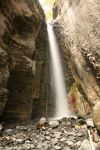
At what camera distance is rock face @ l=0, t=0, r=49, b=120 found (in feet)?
36.3

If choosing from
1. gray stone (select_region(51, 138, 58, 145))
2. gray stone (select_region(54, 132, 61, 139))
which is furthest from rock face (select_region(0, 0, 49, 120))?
gray stone (select_region(51, 138, 58, 145))

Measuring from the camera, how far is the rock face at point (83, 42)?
404 inches

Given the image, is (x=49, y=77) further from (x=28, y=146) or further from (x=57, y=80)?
(x=28, y=146)

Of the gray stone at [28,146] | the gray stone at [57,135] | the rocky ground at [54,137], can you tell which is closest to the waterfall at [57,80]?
→ the rocky ground at [54,137]

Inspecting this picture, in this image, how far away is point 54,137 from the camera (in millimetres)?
7855

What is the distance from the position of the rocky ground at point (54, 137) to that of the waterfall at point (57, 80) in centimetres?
457

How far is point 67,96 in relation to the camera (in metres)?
15.1

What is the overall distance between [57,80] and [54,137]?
24.5ft

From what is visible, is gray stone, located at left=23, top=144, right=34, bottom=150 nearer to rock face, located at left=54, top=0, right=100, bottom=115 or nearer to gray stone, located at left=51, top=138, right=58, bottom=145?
gray stone, located at left=51, top=138, right=58, bottom=145

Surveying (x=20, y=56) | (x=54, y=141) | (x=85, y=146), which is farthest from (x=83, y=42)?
(x=85, y=146)

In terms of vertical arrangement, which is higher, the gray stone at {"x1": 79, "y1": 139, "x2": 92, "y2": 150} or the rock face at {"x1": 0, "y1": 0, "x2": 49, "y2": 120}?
the rock face at {"x1": 0, "y1": 0, "x2": 49, "y2": 120}

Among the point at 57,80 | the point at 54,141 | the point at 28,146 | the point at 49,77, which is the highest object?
the point at 49,77

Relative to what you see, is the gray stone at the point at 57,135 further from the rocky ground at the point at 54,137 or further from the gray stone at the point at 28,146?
the gray stone at the point at 28,146

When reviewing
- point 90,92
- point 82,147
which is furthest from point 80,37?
point 82,147
